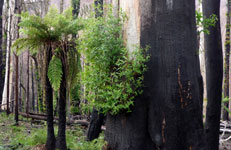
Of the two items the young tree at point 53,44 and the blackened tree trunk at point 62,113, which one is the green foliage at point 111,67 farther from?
the blackened tree trunk at point 62,113

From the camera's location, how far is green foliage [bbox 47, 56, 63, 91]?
16.0 feet

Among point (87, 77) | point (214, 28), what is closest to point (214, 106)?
point (214, 28)

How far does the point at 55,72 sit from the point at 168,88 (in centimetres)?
238

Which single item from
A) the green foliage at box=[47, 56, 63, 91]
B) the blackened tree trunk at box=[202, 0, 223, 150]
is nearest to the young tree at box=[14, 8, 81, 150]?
the green foliage at box=[47, 56, 63, 91]

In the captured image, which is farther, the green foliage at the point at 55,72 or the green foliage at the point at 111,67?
the green foliage at the point at 55,72

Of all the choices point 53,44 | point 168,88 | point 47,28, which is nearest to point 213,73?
point 168,88

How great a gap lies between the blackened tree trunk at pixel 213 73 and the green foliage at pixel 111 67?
3342mm

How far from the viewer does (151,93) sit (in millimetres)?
3848

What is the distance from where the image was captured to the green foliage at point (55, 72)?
193 inches

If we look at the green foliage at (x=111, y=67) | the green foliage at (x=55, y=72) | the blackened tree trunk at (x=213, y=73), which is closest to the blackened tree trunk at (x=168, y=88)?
the green foliage at (x=111, y=67)

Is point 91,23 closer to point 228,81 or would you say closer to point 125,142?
point 125,142

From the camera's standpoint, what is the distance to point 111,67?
4.06 metres

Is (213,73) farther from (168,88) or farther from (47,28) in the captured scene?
(47,28)

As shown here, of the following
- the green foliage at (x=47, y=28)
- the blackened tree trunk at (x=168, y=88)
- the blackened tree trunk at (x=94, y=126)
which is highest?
the green foliage at (x=47, y=28)
